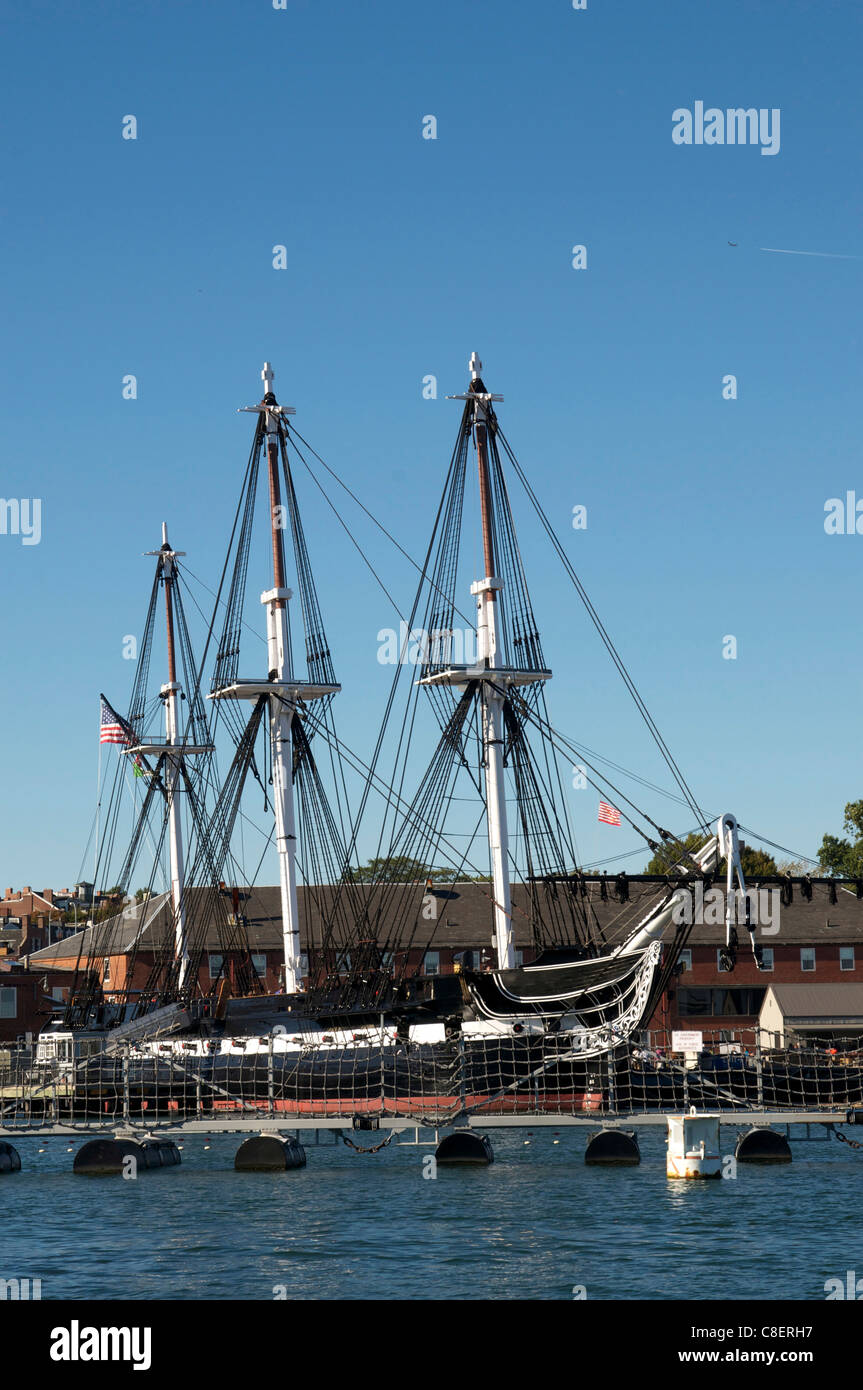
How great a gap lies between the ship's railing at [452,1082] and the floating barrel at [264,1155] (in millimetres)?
1351

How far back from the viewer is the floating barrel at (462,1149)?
35406 mm

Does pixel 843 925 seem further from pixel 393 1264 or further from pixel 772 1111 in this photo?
pixel 393 1264

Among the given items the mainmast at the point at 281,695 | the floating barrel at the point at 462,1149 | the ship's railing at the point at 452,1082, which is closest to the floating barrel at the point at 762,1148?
the ship's railing at the point at 452,1082

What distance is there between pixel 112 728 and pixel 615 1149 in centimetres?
4025

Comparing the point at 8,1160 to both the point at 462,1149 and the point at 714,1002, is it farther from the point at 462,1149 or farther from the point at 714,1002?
the point at 714,1002

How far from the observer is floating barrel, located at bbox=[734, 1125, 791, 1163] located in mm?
35969

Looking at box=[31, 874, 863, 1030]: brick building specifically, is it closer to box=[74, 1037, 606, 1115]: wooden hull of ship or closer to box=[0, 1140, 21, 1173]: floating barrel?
box=[74, 1037, 606, 1115]: wooden hull of ship

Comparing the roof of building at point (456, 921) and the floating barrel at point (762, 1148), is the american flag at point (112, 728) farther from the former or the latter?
the floating barrel at point (762, 1148)

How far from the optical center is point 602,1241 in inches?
995

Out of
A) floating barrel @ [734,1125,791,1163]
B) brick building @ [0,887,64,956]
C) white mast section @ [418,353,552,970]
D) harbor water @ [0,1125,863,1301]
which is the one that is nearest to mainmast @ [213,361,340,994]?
white mast section @ [418,353,552,970]

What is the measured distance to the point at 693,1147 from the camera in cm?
3275

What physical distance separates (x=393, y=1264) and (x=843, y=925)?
214ft

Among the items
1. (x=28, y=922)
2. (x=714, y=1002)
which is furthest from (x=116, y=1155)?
(x=28, y=922)
